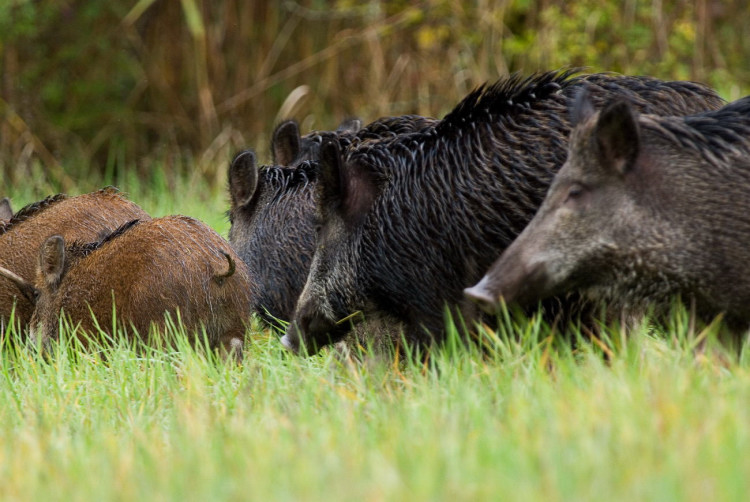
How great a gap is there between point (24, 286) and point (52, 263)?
0.30 meters

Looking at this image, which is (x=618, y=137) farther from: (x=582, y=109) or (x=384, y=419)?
(x=384, y=419)

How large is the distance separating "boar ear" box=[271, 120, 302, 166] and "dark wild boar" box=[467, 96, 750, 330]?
2836 millimetres

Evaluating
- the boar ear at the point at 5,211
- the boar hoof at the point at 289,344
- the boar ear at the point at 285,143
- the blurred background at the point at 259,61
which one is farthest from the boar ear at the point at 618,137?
the blurred background at the point at 259,61

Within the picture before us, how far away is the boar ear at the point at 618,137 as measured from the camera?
374 centimetres

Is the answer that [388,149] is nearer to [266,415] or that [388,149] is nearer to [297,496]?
[266,415]

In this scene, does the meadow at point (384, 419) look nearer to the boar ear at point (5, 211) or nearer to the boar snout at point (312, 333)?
the boar snout at point (312, 333)

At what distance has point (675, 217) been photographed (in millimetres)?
3752

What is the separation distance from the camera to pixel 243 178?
606 centimetres

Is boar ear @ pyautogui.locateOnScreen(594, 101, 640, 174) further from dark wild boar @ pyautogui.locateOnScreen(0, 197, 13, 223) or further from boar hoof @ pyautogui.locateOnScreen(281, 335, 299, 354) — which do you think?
dark wild boar @ pyautogui.locateOnScreen(0, 197, 13, 223)

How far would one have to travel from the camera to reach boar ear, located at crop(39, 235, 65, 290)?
5.39m

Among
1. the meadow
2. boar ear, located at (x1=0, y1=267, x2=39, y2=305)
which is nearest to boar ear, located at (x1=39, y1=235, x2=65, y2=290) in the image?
boar ear, located at (x1=0, y1=267, x2=39, y2=305)

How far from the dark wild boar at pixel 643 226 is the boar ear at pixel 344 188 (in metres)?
1.08

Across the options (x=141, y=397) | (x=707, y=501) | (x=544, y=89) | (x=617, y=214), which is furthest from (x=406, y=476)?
(x=544, y=89)

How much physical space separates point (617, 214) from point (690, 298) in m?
0.38
